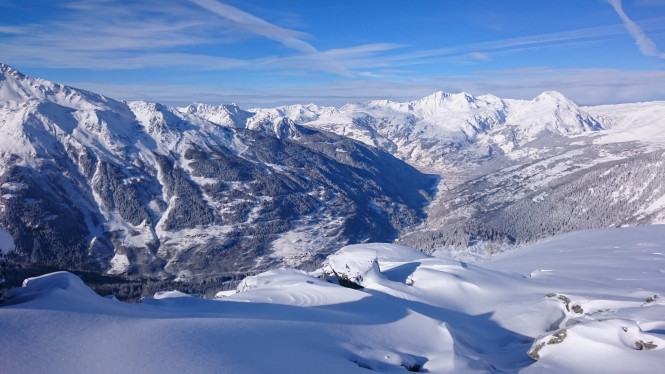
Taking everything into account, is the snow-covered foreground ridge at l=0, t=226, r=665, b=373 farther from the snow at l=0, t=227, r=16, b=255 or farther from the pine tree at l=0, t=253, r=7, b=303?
the snow at l=0, t=227, r=16, b=255

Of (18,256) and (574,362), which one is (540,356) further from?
(18,256)

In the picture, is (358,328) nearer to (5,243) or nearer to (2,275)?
(2,275)

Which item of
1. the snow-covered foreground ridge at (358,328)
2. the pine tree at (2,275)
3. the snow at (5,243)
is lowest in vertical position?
the snow-covered foreground ridge at (358,328)

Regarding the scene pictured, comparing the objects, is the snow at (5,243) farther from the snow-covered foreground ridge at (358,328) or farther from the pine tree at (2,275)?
the snow-covered foreground ridge at (358,328)

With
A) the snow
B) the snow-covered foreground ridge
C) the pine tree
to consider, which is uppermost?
the snow

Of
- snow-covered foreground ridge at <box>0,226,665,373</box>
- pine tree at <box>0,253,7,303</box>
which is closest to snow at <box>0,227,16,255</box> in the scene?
pine tree at <box>0,253,7,303</box>

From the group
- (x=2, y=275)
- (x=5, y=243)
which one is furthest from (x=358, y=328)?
(x=5, y=243)

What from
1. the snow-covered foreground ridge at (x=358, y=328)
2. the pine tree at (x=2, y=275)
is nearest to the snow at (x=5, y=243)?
the pine tree at (x=2, y=275)

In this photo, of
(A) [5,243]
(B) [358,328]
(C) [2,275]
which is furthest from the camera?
(B) [358,328]
